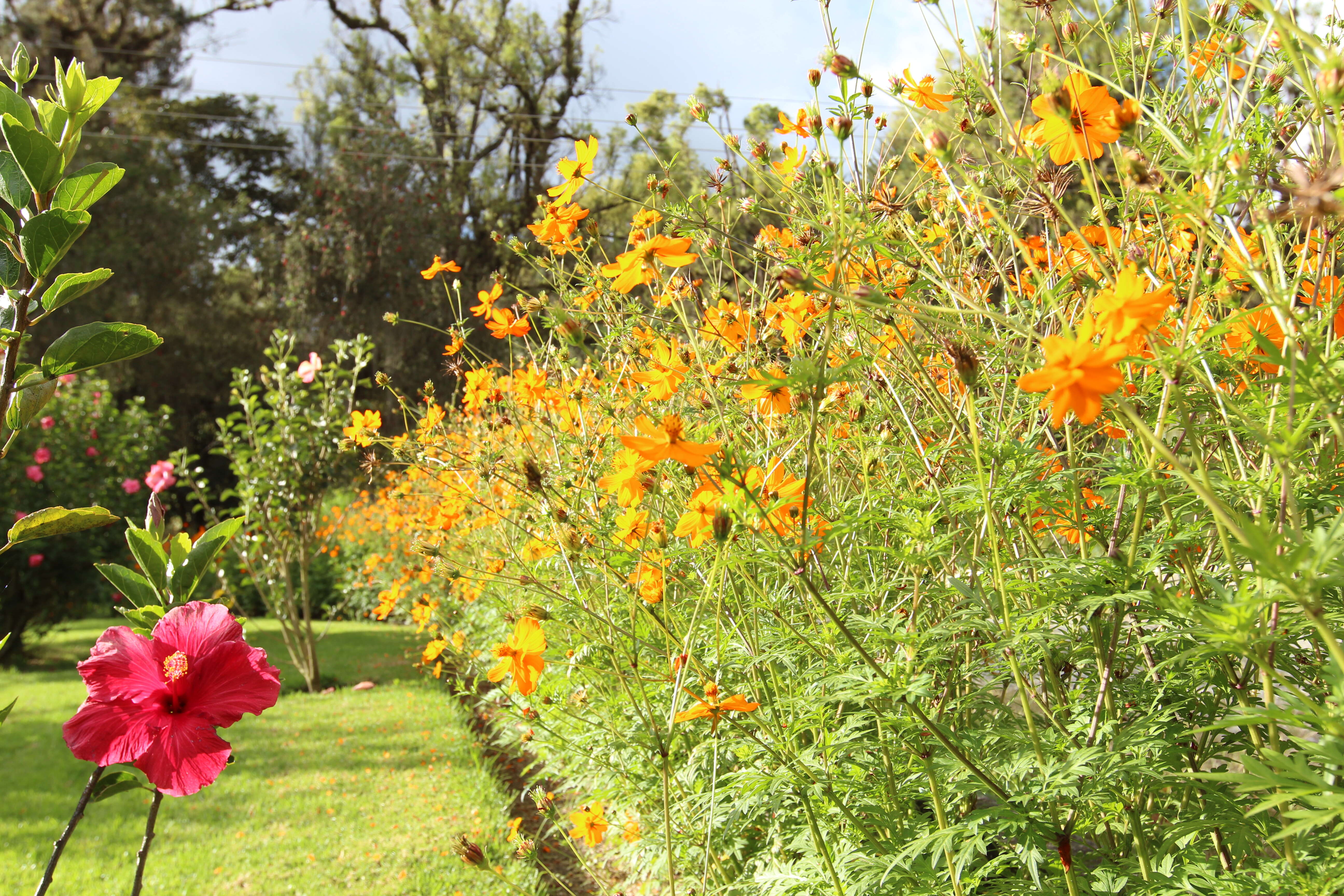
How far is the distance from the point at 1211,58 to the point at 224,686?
1.40 meters

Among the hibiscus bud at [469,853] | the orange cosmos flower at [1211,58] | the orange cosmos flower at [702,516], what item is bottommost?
the hibiscus bud at [469,853]

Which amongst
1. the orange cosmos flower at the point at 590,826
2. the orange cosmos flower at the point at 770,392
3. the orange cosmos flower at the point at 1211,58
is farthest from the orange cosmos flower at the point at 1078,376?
the orange cosmos flower at the point at 590,826

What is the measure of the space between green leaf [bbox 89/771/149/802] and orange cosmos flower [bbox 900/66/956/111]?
1165 millimetres

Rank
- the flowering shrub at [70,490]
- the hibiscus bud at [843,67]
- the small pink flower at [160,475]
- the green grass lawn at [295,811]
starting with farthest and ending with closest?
the flowering shrub at [70,490]
the small pink flower at [160,475]
the green grass lawn at [295,811]
the hibiscus bud at [843,67]

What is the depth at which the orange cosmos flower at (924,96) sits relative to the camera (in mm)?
1131

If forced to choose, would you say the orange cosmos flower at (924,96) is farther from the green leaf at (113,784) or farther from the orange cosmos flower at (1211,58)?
the green leaf at (113,784)

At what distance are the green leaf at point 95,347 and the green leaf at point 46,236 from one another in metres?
0.06

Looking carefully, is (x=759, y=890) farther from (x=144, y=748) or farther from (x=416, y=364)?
(x=416, y=364)

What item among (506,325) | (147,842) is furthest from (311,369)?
(147,842)

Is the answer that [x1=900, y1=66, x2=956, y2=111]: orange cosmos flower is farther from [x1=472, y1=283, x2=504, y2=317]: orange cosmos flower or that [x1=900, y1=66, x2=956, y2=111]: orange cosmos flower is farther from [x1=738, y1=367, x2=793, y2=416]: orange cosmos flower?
[x1=472, y1=283, x2=504, y2=317]: orange cosmos flower

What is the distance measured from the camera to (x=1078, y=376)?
0.56 metres

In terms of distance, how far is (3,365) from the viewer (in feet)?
2.32

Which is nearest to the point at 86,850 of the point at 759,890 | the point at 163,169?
the point at 759,890

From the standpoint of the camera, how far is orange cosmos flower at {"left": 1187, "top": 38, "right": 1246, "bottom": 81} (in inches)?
34.8
